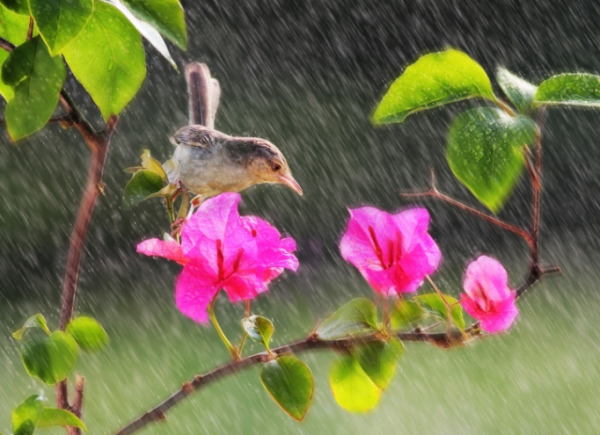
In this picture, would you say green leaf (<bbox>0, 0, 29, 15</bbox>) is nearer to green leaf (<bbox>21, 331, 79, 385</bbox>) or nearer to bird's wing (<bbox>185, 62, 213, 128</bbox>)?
green leaf (<bbox>21, 331, 79, 385</bbox>)

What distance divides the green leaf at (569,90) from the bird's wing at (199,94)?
50 cm

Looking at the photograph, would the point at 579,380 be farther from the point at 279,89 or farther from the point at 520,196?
the point at 279,89

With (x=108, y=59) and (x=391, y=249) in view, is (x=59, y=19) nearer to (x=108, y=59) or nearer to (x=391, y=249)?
(x=108, y=59)

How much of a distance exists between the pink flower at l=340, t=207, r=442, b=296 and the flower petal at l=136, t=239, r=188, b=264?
0.26ft

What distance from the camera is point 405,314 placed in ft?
1.34

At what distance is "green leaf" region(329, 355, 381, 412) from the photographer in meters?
0.41

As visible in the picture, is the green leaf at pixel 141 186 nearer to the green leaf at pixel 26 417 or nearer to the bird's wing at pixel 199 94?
the green leaf at pixel 26 417

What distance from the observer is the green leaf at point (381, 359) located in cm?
38

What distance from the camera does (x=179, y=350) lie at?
8.85 feet

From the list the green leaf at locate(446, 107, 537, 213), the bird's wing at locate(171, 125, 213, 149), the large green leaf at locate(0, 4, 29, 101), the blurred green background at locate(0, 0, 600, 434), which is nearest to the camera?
the green leaf at locate(446, 107, 537, 213)

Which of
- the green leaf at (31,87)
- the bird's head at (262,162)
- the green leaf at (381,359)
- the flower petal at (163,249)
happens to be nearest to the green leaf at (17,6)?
the green leaf at (31,87)

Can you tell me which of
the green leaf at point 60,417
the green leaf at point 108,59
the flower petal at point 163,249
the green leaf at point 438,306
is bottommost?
the green leaf at point 438,306

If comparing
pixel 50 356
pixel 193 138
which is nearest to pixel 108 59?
pixel 50 356

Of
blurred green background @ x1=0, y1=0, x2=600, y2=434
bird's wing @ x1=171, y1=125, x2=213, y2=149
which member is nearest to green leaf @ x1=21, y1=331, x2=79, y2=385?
bird's wing @ x1=171, y1=125, x2=213, y2=149
